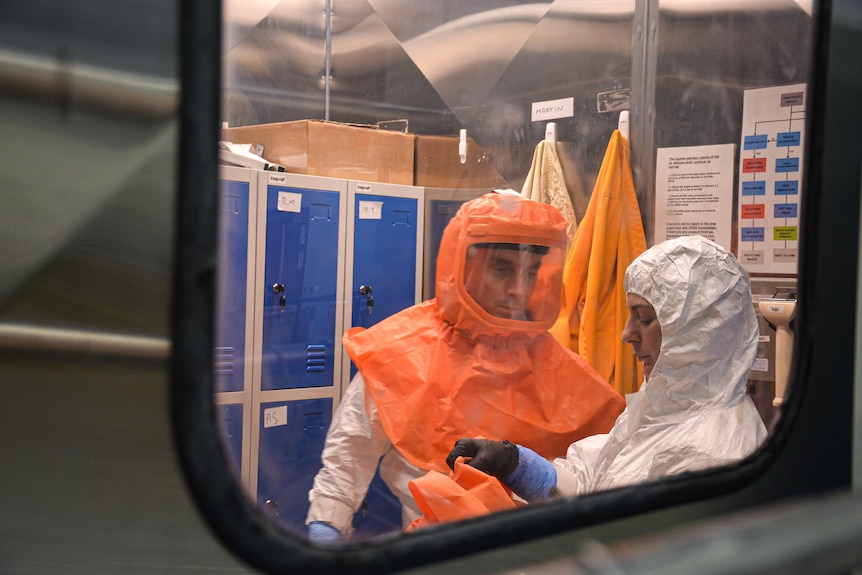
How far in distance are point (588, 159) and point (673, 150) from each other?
0.30m

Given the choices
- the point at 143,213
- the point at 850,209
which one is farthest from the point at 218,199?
the point at 850,209

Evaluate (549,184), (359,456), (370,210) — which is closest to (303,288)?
(370,210)

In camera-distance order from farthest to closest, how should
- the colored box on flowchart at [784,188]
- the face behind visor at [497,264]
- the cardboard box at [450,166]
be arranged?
the cardboard box at [450,166]
the colored box on flowchart at [784,188]
the face behind visor at [497,264]

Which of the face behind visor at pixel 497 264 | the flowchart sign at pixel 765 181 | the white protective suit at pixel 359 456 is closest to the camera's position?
the white protective suit at pixel 359 456

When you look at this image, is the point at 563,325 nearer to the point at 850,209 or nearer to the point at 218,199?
the point at 850,209

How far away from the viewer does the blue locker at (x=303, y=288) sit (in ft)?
8.02

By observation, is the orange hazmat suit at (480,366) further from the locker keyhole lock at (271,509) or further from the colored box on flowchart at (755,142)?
the locker keyhole lock at (271,509)

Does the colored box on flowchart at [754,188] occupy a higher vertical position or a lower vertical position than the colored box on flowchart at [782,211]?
higher

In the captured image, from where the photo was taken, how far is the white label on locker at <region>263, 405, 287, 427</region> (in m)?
2.31

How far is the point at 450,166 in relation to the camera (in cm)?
252

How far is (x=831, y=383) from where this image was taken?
0.95 m

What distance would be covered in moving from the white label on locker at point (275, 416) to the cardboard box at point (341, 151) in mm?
818

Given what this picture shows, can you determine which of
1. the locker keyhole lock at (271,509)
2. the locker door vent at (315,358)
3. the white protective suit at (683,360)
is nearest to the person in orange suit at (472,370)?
the white protective suit at (683,360)

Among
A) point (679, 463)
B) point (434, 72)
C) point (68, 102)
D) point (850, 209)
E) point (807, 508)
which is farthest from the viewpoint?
point (434, 72)
